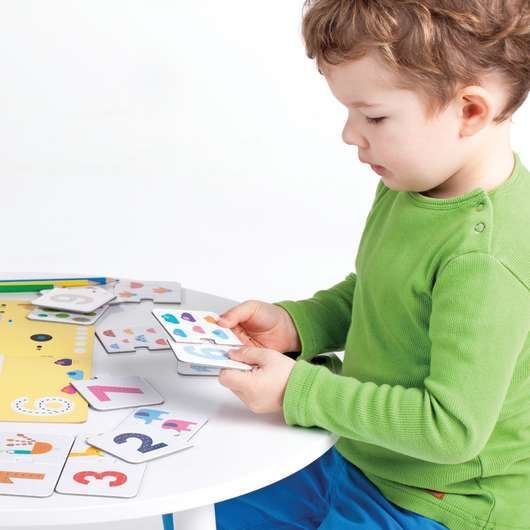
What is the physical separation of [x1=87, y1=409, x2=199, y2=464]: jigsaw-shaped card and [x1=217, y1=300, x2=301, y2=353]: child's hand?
255 millimetres

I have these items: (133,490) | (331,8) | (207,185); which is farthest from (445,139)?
(207,185)

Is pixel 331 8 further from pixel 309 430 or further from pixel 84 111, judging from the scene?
pixel 84 111

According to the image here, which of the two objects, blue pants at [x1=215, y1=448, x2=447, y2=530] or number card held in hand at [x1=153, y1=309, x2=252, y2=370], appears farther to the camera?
blue pants at [x1=215, y1=448, x2=447, y2=530]

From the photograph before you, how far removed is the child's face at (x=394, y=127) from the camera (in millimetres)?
1086

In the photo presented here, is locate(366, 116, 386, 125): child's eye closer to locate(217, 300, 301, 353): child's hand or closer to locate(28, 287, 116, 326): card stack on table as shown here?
locate(217, 300, 301, 353): child's hand

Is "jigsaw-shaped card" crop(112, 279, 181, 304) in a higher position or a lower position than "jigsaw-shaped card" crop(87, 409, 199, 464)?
higher

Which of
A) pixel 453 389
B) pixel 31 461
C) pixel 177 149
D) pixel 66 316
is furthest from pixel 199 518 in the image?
pixel 177 149

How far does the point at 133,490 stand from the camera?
3.19 feet

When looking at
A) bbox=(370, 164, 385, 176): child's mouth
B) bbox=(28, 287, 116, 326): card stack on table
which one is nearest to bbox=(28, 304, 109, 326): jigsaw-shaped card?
bbox=(28, 287, 116, 326): card stack on table

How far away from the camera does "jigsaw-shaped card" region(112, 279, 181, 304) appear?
4.92 ft

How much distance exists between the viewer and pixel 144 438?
1.07m

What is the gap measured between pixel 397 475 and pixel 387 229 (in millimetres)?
293

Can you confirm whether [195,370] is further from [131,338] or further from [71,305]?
[71,305]

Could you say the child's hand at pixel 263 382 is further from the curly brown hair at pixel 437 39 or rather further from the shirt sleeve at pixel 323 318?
the curly brown hair at pixel 437 39
